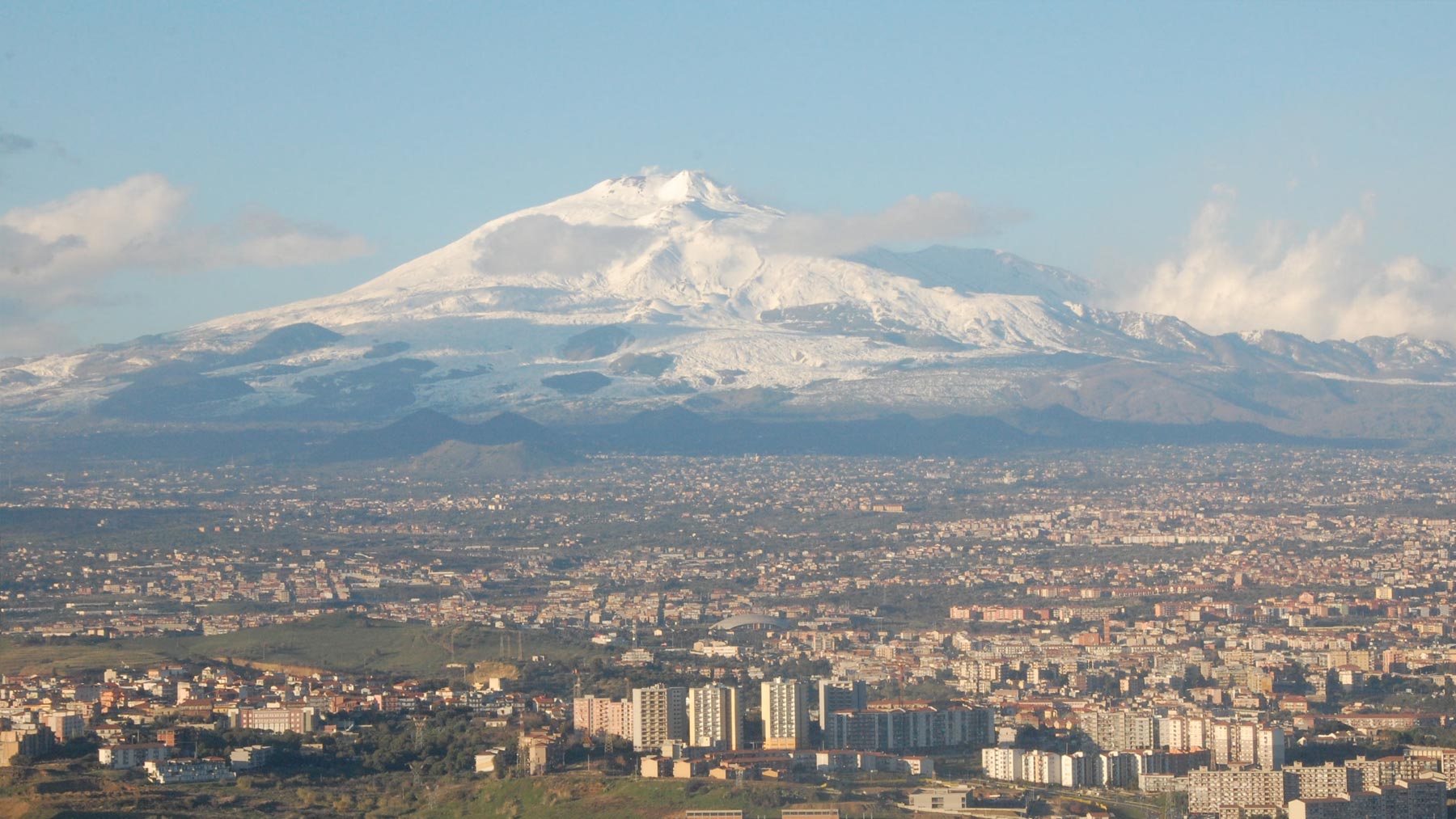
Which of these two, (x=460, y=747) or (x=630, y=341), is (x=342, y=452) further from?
(x=460, y=747)

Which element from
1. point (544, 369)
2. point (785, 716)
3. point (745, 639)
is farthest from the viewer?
point (544, 369)

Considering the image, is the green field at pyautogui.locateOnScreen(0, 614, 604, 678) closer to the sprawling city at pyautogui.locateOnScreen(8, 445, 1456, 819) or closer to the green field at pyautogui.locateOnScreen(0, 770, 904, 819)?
the sprawling city at pyautogui.locateOnScreen(8, 445, 1456, 819)

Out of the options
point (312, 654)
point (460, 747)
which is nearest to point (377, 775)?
point (460, 747)

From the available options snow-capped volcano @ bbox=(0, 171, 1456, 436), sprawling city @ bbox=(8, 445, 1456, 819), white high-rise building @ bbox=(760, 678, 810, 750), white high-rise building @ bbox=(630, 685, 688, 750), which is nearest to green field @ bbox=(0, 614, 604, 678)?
sprawling city @ bbox=(8, 445, 1456, 819)

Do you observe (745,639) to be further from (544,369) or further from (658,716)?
(544,369)

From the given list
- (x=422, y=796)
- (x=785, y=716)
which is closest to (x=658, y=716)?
(x=785, y=716)

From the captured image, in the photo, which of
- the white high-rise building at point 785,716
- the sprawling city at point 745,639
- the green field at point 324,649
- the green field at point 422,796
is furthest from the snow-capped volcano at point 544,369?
the green field at point 422,796

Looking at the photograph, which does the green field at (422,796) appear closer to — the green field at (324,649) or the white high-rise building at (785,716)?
the white high-rise building at (785,716)
